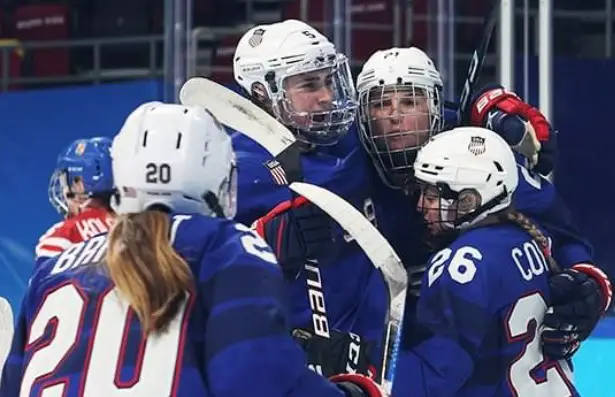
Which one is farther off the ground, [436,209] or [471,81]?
[471,81]

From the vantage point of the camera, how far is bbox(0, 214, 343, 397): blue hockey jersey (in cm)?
164

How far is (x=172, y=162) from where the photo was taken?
1714mm

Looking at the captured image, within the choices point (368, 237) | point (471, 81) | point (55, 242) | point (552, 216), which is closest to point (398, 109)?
point (552, 216)

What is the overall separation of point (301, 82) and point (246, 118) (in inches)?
4.1

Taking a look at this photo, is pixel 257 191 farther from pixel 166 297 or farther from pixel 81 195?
pixel 81 195

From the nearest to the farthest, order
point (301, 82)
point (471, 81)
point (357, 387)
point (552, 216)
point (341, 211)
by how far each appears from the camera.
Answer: point (357, 387), point (341, 211), point (301, 82), point (552, 216), point (471, 81)

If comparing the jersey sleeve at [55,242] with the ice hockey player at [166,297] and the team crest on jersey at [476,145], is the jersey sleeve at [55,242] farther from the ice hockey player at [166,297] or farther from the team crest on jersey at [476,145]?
the ice hockey player at [166,297]

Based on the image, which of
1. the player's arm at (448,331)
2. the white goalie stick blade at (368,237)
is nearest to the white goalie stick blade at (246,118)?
the player's arm at (448,331)

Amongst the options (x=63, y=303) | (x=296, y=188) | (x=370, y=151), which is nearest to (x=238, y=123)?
(x=370, y=151)

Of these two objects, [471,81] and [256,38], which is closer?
[256,38]

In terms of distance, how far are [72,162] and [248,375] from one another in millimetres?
1938

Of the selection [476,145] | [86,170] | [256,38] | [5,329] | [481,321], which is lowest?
[5,329]

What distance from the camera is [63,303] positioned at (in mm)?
1721

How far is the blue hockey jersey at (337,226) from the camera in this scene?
8.04ft
